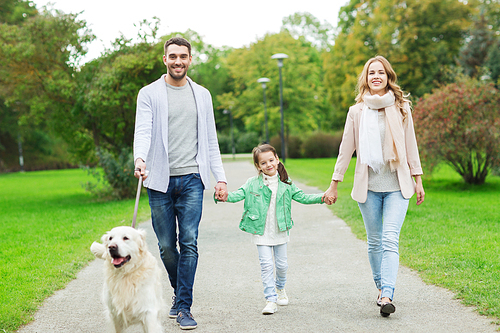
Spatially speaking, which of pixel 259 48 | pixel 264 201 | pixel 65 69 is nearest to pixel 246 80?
pixel 259 48

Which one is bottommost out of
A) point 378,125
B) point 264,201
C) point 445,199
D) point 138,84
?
point 445,199

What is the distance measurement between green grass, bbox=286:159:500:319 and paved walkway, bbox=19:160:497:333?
23 cm

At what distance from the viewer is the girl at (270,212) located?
4.47 metres

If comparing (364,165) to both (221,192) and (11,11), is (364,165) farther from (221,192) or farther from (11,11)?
(11,11)

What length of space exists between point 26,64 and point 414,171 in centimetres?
1404

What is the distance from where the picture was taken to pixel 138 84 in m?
15.0

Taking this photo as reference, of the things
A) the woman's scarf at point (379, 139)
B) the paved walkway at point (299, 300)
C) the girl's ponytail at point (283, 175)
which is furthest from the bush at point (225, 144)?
the woman's scarf at point (379, 139)

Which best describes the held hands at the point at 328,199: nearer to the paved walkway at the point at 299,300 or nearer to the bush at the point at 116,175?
the paved walkway at the point at 299,300

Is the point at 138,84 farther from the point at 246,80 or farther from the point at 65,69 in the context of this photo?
the point at 246,80

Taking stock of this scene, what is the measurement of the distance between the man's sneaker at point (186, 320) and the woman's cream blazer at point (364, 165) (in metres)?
1.76

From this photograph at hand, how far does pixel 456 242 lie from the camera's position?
22.9ft

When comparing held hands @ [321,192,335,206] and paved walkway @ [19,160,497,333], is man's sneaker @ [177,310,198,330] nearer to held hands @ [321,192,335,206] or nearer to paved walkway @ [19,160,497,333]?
paved walkway @ [19,160,497,333]

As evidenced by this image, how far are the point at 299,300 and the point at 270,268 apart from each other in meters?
0.57

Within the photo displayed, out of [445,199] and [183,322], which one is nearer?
[183,322]
